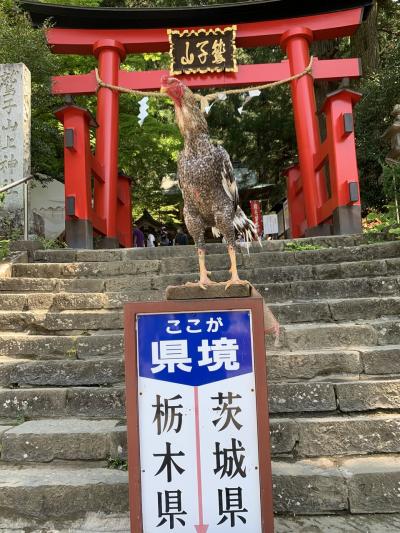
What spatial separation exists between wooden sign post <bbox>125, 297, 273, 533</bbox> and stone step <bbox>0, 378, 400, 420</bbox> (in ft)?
3.55

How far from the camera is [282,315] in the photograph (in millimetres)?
3834

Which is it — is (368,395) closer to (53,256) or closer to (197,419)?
(197,419)

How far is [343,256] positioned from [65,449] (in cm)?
356

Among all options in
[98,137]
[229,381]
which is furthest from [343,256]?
[98,137]

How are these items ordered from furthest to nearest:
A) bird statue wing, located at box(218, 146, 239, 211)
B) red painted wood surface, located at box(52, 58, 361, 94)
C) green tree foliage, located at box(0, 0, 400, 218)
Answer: green tree foliage, located at box(0, 0, 400, 218)
red painted wood surface, located at box(52, 58, 361, 94)
bird statue wing, located at box(218, 146, 239, 211)

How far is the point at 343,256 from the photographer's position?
499 centimetres

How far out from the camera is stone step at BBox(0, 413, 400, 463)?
2.56 metres

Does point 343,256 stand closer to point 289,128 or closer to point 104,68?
point 104,68

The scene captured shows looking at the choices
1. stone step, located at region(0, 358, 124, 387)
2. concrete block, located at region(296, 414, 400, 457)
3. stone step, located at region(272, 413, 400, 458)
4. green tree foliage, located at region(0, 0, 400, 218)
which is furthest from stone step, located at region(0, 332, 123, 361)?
green tree foliage, located at region(0, 0, 400, 218)

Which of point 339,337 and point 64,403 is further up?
point 339,337

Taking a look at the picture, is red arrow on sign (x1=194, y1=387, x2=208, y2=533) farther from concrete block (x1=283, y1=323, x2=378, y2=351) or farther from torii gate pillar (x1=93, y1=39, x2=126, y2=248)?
torii gate pillar (x1=93, y1=39, x2=126, y2=248)

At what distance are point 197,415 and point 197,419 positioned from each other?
2cm

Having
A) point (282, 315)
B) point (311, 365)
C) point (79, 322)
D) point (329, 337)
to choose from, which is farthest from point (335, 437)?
point (79, 322)

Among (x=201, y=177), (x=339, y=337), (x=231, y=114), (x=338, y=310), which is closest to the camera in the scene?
(x=201, y=177)
